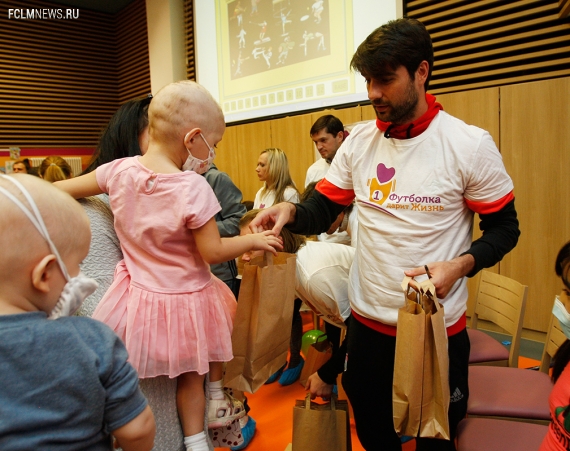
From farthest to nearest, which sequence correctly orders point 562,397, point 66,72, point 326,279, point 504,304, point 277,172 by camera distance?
point 66,72, point 277,172, point 504,304, point 326,279, point 562,397

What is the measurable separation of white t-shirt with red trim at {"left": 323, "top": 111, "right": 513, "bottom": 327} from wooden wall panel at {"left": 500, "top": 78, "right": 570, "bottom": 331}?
2686 millimetres

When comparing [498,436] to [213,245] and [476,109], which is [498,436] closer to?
[213,245]

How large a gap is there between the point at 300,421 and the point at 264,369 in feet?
1.21

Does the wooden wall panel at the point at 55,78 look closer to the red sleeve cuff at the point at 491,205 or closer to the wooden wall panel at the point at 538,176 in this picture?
the wooden wall panel at the point at 538,176

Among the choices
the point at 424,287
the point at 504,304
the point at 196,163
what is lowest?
the point at 504,304

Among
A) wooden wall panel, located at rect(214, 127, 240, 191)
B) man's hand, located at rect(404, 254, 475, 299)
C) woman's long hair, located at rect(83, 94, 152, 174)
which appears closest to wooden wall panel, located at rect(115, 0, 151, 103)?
wooden wall panel, located at rect(214, 127, 240, 191)

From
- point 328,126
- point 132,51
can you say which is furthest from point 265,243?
point 132,51

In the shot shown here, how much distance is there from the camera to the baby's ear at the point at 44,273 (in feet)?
2.23

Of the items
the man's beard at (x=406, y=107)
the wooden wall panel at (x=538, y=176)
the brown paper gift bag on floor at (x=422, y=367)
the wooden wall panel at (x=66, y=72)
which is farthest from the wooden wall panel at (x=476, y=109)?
the wooden wall panel at (x=66, y=72)

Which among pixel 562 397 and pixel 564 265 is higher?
pixel 564 265

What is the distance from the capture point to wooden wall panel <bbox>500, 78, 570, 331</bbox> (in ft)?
11.8

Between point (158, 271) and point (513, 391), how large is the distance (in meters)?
1.75

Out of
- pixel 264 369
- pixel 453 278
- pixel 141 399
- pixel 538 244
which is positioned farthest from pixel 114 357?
pixel 538 244

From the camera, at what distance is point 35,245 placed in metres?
0.68
